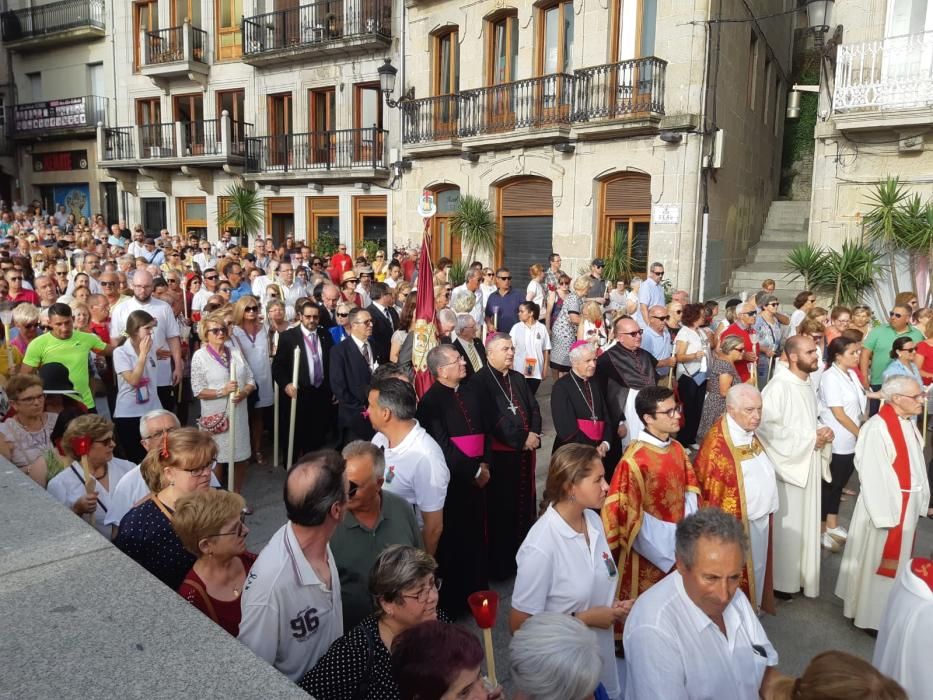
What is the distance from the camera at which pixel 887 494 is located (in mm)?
4363

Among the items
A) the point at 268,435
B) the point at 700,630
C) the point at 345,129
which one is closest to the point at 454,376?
the point at 700,630

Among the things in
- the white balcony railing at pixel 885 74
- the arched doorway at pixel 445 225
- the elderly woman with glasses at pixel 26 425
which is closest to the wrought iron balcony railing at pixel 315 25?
the arched doorway at pixel 445 225

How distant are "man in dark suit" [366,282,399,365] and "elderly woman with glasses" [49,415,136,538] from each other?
406 cm

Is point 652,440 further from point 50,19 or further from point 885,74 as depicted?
point 50,19

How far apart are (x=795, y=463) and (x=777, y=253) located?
14.4 meters

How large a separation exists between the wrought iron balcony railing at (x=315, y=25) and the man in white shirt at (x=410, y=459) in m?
17.9

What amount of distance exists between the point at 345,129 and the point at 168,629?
20.4m

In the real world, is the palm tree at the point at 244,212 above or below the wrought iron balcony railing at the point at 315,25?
below

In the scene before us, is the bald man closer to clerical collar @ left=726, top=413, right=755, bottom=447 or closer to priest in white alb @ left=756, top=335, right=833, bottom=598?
clerical collar @ left=726, top=413, right=755, bottom=447

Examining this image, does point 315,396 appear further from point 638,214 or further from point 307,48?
point 307,48

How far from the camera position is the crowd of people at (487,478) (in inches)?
94.6

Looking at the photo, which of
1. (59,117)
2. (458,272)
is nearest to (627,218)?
(458,272)

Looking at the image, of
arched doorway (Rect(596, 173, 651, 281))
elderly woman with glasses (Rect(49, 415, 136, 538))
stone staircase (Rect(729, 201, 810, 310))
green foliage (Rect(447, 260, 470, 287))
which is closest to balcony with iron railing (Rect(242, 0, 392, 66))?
green foliage (Rect(447, 260, 470, 287))

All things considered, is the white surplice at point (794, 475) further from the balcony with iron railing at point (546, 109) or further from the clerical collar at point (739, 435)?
the balcony with iron railing at point (546, 109)
